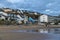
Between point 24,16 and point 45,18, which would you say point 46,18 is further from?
point 24,16

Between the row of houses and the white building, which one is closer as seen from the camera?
the row of houses

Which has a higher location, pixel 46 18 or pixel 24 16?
pixel 24 16

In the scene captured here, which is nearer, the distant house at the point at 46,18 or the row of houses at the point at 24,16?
the row of houses at the point at 24,16

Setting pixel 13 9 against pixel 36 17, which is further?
pixel 13 9

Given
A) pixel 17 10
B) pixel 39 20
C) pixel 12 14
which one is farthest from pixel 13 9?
pixel 39 20

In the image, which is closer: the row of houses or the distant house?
the row of houses

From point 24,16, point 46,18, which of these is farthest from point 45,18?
point 24,16

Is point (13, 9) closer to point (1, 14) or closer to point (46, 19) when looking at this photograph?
point (1, 14)

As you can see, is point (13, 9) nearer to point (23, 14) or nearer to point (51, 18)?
point (23, 14)

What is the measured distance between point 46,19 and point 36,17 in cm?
311

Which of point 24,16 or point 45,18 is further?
point 24,16

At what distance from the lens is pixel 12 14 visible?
56.6 metres

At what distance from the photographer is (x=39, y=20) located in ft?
181

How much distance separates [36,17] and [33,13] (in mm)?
3171
